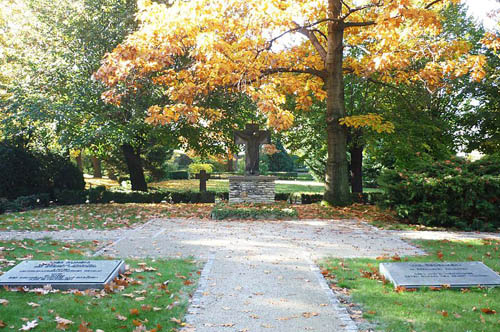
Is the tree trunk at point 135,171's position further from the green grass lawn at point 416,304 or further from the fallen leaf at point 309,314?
the fallen leaf at point 309,314

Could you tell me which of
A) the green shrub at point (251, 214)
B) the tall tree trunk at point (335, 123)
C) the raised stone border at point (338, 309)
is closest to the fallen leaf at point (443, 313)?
the raised stone border at point (338, 309)

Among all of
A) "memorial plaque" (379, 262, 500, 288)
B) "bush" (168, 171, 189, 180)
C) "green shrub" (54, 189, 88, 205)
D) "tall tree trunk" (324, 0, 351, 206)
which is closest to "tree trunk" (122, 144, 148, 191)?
"green shrub" (54, 189, 88, 205)

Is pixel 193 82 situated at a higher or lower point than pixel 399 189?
higher

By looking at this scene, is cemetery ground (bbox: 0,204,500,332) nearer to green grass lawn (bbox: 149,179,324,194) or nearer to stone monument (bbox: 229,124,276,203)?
stone monument (bbox: 229,124,276,203)

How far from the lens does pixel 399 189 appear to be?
37.4ft

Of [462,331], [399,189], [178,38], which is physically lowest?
[462,331]

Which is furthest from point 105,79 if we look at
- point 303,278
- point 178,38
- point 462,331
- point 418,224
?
point 462,331

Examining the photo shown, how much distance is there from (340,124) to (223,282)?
942 cm

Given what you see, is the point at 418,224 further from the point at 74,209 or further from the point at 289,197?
the point at 74,209

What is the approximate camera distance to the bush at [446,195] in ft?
35.0

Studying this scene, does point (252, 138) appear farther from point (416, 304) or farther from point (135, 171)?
point (416, 304)

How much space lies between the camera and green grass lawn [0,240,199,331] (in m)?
4.55

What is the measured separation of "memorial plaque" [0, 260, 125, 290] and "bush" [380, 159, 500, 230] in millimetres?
8137

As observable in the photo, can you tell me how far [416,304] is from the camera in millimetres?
5199
